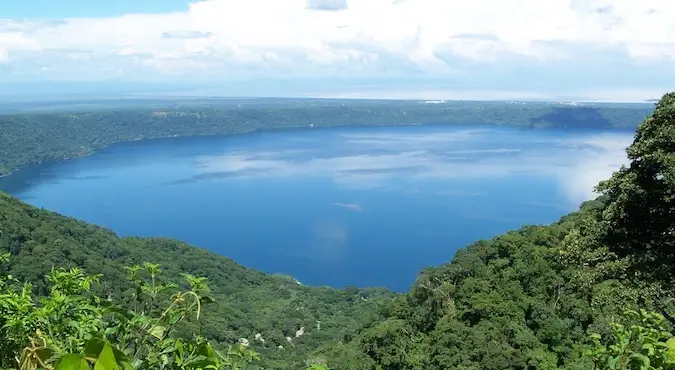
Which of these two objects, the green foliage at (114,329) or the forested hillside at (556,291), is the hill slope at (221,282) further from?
the green foliage at (114,329)

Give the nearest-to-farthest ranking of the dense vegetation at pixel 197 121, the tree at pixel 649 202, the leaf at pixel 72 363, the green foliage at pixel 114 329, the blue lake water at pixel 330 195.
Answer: the leaf at pixel 72 363 < the green foliage at pixel 114 329 < the tree at pixel 649 202 < the blue lake water at pixel 330 195 < the dense vegetation at pixel 197 121

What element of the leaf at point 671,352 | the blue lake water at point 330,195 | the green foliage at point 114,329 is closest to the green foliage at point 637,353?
the leaf at point 671,352

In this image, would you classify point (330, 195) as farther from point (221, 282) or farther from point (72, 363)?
point (72, 363)

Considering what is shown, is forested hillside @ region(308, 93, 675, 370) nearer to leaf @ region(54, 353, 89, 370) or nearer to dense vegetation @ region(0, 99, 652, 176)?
leaf @ region(54, 353, 89, 370)

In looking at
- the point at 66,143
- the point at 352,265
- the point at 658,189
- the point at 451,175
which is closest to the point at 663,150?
the point at 658,189

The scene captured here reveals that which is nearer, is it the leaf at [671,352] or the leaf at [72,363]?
the leaf at [72,363]

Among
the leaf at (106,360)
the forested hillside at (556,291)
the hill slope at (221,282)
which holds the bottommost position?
the hill slope at (221,282)

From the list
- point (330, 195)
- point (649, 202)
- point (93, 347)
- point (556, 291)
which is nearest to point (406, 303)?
point (556, 291)
